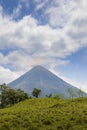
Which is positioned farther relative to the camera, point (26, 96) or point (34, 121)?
point (26, 96)

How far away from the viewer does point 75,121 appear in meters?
43.2

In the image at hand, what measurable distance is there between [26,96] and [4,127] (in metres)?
107

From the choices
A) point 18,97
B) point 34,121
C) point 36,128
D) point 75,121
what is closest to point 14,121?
point 34,121

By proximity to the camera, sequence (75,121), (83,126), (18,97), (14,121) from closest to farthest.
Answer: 1. (83,126)
2. (75,121)
3. (14,121)
4. (18,97)

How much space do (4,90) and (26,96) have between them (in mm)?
11874

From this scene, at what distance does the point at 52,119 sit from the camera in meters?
45.9

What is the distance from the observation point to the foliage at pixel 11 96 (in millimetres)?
148875

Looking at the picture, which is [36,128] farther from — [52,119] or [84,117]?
[84,117]

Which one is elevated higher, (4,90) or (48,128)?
(4,90)

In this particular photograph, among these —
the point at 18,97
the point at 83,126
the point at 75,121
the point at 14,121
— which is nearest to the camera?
the point at 83,126

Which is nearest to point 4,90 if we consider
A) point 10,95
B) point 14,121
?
point 10,95

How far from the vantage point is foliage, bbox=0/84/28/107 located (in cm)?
14888

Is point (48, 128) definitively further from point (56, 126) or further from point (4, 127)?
point (4, 127)

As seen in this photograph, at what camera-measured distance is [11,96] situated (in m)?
150
